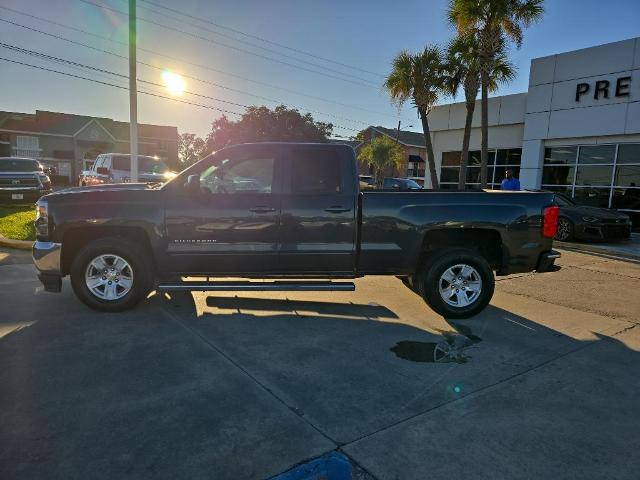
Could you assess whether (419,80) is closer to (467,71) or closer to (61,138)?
(467,71)

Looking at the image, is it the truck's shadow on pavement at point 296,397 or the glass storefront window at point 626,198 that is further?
the glass storefront window at point 626,198

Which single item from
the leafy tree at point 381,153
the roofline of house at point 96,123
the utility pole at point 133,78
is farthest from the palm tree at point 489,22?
the roofline of house at point 96,123

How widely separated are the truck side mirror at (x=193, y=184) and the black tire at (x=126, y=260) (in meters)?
0.92

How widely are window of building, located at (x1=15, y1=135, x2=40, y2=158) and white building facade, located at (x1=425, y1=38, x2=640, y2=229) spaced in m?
46.4

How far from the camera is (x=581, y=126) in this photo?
1598 cm

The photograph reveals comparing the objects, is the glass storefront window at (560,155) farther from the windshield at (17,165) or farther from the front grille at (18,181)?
the windshield at (17,165)

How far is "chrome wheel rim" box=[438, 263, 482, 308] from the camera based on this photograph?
5.35 meters

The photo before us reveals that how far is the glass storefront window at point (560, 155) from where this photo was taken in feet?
54.7

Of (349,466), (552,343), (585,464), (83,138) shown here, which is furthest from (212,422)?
(83,138)

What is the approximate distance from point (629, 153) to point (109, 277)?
54.0ft

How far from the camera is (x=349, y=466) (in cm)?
259

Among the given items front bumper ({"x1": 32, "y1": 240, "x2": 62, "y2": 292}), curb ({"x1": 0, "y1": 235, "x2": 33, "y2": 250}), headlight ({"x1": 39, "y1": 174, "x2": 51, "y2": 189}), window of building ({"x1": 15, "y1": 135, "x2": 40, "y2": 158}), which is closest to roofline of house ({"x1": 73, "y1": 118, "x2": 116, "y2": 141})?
window of building ({"x1": 15, "y1": 135, "x2": 40, "y2": 158})

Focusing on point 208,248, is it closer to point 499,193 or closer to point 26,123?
point 499,193

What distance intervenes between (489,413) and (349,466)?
1216 mm
